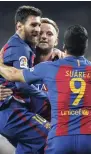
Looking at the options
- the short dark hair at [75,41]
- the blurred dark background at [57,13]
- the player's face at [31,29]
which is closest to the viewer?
the short dark hair at [75,41]

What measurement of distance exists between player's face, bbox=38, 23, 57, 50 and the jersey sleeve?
1029 mm

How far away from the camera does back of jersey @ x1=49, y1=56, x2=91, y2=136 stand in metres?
3.79

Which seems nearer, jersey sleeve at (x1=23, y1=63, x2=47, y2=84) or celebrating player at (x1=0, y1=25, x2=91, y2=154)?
celebrating player at (x1=0, y1=25, x2=91, y2=154)

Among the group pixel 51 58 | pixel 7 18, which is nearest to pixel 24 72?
pixel 51 58

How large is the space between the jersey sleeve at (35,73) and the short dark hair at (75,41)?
9.4 inches

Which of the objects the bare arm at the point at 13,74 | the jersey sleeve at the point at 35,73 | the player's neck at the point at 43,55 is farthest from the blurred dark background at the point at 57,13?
the jersey sleeve at the point at 35,73

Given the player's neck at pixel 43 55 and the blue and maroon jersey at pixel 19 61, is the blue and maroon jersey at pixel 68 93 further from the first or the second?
the player's neck at pixel 43 55

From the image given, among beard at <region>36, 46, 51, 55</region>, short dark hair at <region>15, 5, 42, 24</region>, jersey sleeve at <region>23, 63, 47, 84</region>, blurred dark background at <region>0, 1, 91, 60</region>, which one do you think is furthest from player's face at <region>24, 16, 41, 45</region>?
blurred dark background at <region>0, 1, 91, 60</region>

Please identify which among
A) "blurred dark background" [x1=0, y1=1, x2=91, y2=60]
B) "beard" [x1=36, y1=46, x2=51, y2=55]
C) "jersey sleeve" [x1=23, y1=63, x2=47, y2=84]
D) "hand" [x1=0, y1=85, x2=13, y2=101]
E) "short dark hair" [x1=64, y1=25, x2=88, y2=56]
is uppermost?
"short dark hair" [x1=64, y1=25, x2=88, y2=56]

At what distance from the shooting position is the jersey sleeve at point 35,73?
390 centimetres

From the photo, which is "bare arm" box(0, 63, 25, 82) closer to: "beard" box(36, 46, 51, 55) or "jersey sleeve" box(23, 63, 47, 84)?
"jersey sleeve" box(23, 63, 47, 84)

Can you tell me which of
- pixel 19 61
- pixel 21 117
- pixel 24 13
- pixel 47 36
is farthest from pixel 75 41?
pixel 47 36

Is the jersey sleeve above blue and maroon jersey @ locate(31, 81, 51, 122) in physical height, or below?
above

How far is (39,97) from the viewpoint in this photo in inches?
172
